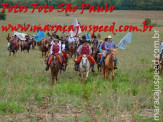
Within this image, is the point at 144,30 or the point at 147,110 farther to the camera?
the point at 144,30

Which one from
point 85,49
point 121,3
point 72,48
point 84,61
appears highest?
point 121,3

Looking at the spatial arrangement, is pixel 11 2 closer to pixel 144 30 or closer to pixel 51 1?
pixel 51 1

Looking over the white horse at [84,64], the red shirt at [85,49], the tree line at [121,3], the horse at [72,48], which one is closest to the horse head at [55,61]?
the white horse at [84,64]

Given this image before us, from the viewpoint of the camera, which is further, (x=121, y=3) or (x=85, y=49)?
(x=121, y=3)

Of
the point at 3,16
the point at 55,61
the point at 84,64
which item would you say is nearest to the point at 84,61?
the point at 84,64

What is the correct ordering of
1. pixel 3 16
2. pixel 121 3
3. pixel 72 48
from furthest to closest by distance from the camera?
pixel 121 3
pixel 3 16
pixel 72 48

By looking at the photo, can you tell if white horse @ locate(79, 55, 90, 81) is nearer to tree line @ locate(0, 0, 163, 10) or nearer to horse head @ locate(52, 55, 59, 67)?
horse head @ locate(52, 55, 59, 67)

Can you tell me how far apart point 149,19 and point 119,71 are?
4739cm

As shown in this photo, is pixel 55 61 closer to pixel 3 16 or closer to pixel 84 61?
pixel 84 61

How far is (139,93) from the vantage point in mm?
10656

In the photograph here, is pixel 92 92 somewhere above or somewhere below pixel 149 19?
below

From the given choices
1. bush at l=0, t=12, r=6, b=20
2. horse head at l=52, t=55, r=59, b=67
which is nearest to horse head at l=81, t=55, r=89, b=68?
horse head at l=52, t=55, r=59, b=67

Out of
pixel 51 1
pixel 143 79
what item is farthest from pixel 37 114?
pixel 51 1

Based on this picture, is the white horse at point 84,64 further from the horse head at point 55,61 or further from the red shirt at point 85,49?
the horse head at point 55,61
